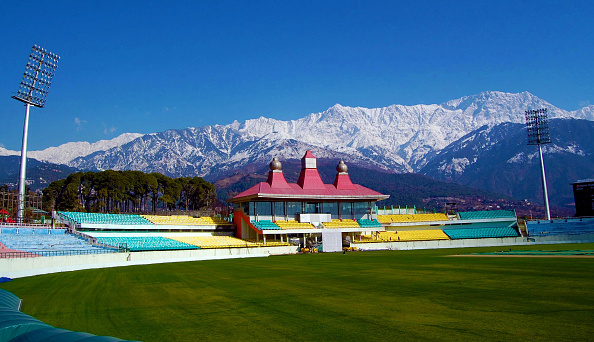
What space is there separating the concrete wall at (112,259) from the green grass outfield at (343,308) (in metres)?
11.5

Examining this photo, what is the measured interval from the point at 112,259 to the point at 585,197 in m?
80.6

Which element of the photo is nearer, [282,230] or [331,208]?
[282,230]

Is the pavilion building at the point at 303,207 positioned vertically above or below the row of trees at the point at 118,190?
below

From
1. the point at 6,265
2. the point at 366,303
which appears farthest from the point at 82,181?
the point at 366,303

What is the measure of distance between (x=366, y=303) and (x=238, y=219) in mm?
56616

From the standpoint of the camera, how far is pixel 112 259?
40.7 m

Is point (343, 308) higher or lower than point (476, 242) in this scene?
higher

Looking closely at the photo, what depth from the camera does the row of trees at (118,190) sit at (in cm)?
9038

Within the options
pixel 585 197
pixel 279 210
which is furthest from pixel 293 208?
pixel 585 197

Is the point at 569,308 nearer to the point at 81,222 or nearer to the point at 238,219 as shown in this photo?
the point at 81,222

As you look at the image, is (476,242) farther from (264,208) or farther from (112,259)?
(112,259)

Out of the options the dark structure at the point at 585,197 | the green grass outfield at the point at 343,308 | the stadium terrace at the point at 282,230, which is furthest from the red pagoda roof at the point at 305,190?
the green grass outfield at the point at 343,308

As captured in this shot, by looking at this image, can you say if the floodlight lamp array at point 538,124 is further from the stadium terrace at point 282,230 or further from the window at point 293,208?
the window at point 293,208

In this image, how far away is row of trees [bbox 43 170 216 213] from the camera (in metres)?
90.4
